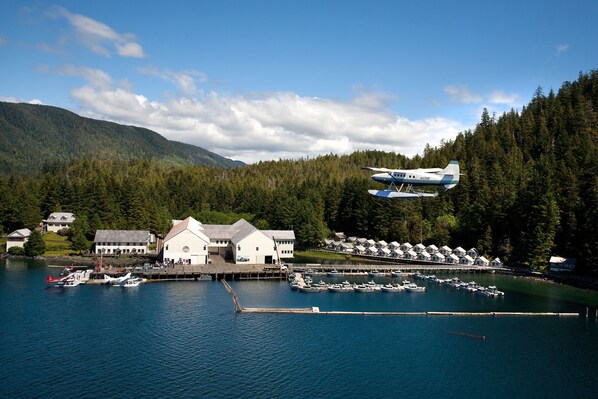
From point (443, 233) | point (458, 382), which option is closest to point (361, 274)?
point (443, 233)

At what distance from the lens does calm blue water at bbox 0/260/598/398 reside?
3050 cm

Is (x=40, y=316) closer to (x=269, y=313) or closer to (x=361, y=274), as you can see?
(x=269, y=313)

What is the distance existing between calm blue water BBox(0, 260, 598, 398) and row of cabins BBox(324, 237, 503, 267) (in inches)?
1049

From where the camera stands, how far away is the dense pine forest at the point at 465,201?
77188 millimetres

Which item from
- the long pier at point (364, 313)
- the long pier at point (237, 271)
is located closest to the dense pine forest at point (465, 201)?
the long pier at point (237, 271)

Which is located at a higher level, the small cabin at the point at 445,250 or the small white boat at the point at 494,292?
the small cabin at the point at 445,250

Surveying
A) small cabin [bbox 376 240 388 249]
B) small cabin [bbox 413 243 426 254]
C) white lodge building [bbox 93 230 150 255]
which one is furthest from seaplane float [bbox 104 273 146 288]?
small cabin [bbox 413 243 426 254]

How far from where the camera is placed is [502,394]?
30.7 metres

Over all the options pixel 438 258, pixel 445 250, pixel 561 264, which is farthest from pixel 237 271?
pixel 561 264

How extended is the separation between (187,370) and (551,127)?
113957mm

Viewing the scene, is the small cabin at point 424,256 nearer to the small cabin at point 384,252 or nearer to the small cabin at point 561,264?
the small cabin at point 384,252

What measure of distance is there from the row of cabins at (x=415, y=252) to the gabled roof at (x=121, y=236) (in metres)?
37.7

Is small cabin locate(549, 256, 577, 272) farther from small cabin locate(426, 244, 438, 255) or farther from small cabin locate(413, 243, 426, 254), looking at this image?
small cabin locate(413, 243, 426, 254)

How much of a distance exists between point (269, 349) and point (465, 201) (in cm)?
7372
